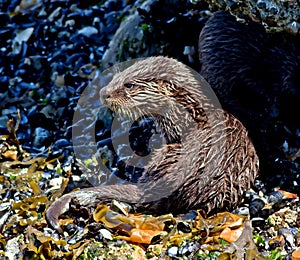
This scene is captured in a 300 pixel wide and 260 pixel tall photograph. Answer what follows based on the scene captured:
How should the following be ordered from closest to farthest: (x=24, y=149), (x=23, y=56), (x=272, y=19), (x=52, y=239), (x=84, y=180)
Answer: (x=52, y=239) < (x=272, y=19) < (x=84, y=180) < (x=24, y=149) < (x=23, y=56)

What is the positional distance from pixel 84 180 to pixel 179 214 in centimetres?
78

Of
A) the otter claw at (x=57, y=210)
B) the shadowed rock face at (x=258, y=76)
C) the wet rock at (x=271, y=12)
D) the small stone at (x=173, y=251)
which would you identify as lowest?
the small stone at (x=173, y=251)

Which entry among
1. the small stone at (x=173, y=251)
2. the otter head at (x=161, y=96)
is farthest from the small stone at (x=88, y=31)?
the small stone at (x=173, y=251)

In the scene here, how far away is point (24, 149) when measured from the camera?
4.64m

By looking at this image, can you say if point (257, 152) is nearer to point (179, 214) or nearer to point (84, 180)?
point (179, 214)

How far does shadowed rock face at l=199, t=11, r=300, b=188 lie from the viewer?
421 centimetres

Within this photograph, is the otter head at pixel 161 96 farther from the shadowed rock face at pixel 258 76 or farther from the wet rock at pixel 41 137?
the wet rock at pixel 41 137

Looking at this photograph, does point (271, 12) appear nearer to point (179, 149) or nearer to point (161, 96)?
point (161, 96)

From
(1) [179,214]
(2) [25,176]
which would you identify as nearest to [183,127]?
(1) [179,214]

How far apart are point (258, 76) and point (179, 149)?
908 mm

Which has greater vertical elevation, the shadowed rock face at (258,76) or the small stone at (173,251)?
the shadowed rock face at (258,76)

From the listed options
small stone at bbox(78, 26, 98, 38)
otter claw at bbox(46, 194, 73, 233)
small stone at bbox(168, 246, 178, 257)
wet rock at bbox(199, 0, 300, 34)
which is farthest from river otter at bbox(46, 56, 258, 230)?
small stone at bbox(78, 26, 98, 38)

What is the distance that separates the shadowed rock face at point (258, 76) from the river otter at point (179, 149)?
311 millimetres

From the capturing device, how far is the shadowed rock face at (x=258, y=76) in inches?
166
